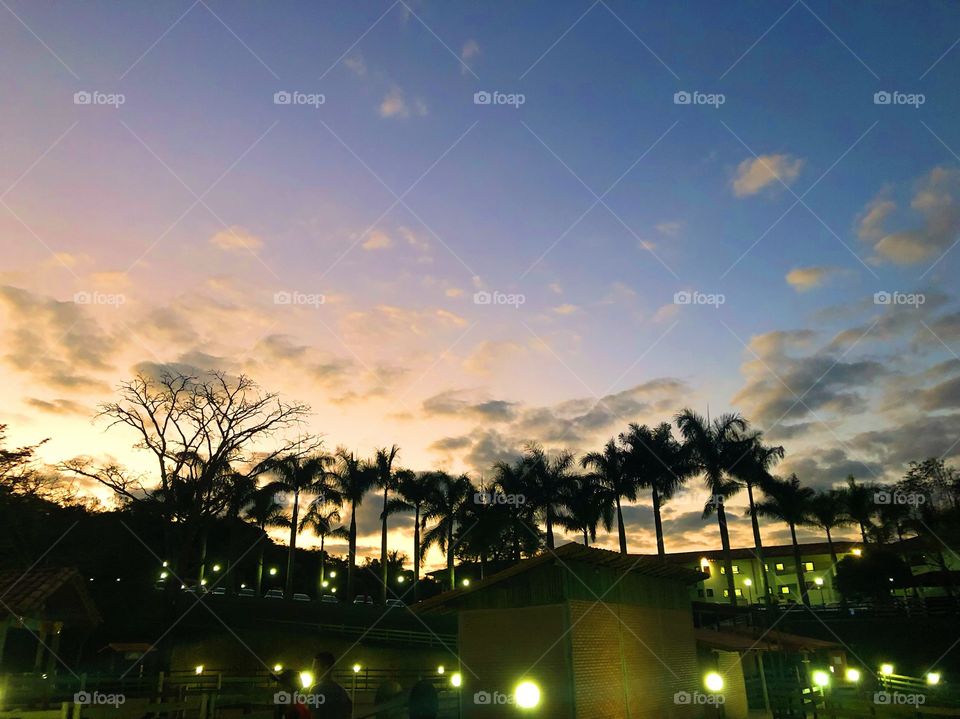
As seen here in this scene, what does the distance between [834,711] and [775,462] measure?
3687cm

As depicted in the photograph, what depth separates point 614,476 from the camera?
52.7 m

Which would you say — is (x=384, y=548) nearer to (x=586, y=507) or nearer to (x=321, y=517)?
(x=321, y=517)

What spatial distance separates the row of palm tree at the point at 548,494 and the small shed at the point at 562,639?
30854 millimetres

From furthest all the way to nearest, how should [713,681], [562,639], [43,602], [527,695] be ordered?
[713,681] → [43,602] → [562,639] → [527,695]

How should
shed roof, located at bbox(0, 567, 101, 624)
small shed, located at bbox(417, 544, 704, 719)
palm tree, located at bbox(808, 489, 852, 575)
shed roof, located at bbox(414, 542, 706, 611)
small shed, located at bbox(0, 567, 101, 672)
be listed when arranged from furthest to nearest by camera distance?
palm tree, located at bbox(808, 489, 852, 575) < shed roof, located at bbox(414, 542, 706, 611) < shed roof, located at bbox(0, 567, 101, 624) < small shed, located at bbox(0, 567, 101, 672) < small shed, located at bbox(417, 544, 704, 719)

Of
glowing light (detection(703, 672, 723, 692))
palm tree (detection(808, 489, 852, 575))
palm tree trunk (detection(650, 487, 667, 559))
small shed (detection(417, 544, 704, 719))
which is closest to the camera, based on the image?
small shed (detection(417, 544, 704, 719))

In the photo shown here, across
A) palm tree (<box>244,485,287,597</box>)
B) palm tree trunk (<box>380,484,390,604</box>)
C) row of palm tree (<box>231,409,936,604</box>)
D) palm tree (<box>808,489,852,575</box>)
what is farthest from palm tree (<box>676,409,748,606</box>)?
palm tree (<box>244,485,287,597</box>)

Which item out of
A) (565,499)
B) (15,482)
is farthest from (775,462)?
(15,482)

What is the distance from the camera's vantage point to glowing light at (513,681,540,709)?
15.7 m

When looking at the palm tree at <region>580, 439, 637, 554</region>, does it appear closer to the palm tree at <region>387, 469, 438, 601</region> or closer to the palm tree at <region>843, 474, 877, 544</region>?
the palm tree at <region>387, 469, 438, 601</region>

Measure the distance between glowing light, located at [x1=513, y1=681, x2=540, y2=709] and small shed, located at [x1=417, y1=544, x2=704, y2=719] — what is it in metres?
0.06

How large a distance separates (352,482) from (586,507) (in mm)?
21564

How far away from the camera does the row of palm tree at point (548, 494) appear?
51.3 m

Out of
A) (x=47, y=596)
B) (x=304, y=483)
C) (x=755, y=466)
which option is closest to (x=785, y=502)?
(x=755, y=466)
